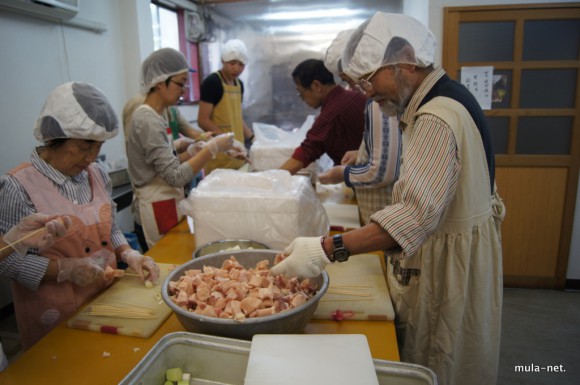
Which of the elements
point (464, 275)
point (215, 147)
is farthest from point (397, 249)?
point (215, 147)

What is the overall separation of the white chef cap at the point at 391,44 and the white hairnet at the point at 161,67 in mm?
1282

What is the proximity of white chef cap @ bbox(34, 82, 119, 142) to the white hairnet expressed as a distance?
794 millimetres

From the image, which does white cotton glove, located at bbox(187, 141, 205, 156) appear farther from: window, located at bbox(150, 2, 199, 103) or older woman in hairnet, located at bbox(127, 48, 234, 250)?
window, located at bbox(150, 2, 199, 103)

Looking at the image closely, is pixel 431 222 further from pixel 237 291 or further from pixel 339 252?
pixel 237 291

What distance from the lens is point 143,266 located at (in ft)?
5.03

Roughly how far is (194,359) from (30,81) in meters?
2.52

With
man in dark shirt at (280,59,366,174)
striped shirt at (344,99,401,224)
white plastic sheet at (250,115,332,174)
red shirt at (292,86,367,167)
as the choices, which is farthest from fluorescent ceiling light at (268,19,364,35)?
striped shirt at (344,99,401,224)

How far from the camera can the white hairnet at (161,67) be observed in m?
2.19

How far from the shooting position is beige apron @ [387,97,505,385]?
1.25 metres

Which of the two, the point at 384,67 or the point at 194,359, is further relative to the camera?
Answer: the point at 384,67

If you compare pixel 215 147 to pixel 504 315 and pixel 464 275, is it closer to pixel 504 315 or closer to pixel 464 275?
pixel 464 275

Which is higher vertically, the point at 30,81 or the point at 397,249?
the point at 30,81

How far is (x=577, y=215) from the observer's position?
132 inches

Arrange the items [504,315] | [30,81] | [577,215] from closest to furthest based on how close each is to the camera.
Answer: [30,81], [504,315], [577,215]
